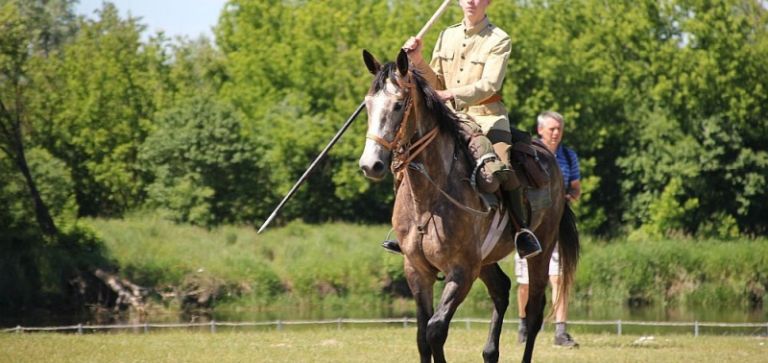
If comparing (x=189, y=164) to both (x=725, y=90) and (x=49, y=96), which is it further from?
(x=725, y=90)

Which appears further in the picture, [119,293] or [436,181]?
[119,293]

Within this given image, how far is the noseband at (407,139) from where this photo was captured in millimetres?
12391

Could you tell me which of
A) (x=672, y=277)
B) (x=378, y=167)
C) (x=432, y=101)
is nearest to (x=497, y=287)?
(x=432, y=101)

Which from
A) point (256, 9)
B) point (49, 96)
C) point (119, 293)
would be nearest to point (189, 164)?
point (49, 96)

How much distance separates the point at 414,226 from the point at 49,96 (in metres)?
38.1

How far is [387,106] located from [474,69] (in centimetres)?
216

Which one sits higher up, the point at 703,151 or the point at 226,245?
the point at 703,151

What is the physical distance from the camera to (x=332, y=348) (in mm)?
17781

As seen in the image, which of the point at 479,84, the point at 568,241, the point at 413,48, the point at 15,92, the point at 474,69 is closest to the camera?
the point at 413,48

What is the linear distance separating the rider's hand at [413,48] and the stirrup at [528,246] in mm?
2270

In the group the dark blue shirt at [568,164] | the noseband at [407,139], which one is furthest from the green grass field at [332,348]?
the noseband at [407,139]

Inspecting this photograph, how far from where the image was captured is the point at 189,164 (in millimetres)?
50094

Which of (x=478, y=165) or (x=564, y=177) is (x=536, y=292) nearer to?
(x=564, y=177)

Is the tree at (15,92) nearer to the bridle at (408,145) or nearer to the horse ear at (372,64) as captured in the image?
the bridle at (408,145)
